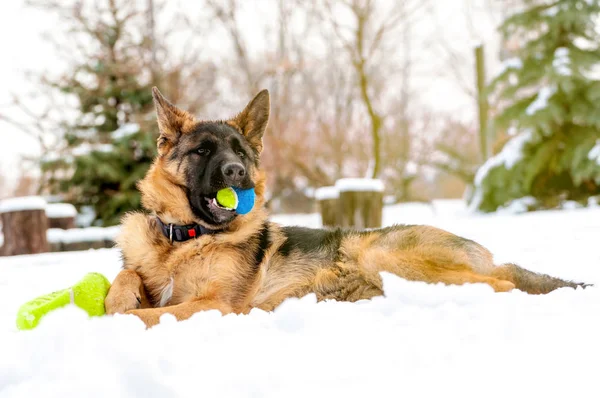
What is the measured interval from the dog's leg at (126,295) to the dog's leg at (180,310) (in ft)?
0.64

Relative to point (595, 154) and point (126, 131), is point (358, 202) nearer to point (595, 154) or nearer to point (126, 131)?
point (595, 154)

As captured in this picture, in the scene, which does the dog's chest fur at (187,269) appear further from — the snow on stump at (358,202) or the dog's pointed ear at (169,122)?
the snow on stump at (358,202)

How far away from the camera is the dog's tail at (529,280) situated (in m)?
3.04

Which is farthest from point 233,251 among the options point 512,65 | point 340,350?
point 512,65

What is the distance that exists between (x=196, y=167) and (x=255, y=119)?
2.63 ft

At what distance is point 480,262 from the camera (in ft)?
10.9

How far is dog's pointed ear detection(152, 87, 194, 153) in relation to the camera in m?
3.62

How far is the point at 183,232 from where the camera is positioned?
3342 mm

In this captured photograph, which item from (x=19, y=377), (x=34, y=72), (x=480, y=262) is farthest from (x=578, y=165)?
(x=34, y=72)

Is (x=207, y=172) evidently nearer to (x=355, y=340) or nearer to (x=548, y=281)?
(x=355, y=340)

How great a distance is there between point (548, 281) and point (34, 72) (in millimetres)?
13391

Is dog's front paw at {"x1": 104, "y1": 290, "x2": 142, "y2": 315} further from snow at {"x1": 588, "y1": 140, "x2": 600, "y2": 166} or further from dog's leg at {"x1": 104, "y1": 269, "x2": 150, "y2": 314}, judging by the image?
snow at {"x1": 588, "y1": 140, "x2": 600, "y2": 166}

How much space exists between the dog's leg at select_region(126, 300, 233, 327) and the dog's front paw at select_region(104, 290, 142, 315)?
18cm

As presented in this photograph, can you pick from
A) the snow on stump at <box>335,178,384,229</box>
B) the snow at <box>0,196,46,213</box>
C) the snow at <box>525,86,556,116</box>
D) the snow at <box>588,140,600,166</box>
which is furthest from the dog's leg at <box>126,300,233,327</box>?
the snow at <box>525,86,556,116</box>
